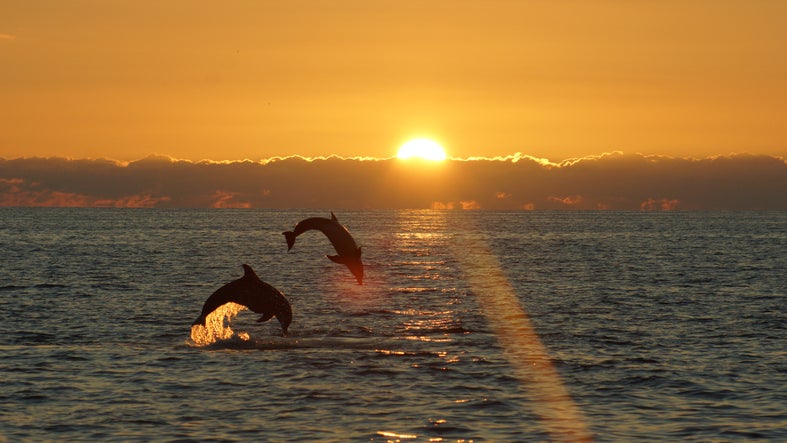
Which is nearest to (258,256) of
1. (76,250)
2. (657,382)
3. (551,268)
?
(76,250)

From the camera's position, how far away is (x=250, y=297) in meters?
29.5

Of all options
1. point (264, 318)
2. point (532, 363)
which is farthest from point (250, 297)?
point (532, 363)

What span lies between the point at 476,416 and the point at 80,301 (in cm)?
3477

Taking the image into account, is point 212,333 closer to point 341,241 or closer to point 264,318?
point 264,318

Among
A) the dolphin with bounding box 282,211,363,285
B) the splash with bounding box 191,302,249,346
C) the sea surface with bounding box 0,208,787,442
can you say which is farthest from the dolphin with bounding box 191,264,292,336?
the dolphin with bounding box 282,211,363,285

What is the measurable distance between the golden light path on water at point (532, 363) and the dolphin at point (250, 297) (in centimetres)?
761

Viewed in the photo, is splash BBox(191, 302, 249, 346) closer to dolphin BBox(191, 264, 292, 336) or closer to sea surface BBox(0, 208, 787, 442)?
sea surface BBox(0, 208, 787, 442)

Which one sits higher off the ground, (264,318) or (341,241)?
(341,241)

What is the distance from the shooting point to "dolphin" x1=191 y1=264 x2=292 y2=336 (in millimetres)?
29312

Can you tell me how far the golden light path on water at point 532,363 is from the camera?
22203mm

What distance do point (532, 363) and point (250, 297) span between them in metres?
9.09

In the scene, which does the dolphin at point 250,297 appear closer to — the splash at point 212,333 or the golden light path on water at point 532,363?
the splash at point 212,333

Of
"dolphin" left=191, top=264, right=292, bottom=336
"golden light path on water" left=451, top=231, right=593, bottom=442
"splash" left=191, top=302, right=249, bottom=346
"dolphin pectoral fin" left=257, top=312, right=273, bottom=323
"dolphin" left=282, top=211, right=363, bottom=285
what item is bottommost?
"golden light path on water" left=451, top=231, right=593, bottom=442

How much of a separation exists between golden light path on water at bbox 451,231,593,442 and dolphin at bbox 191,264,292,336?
300 inches
